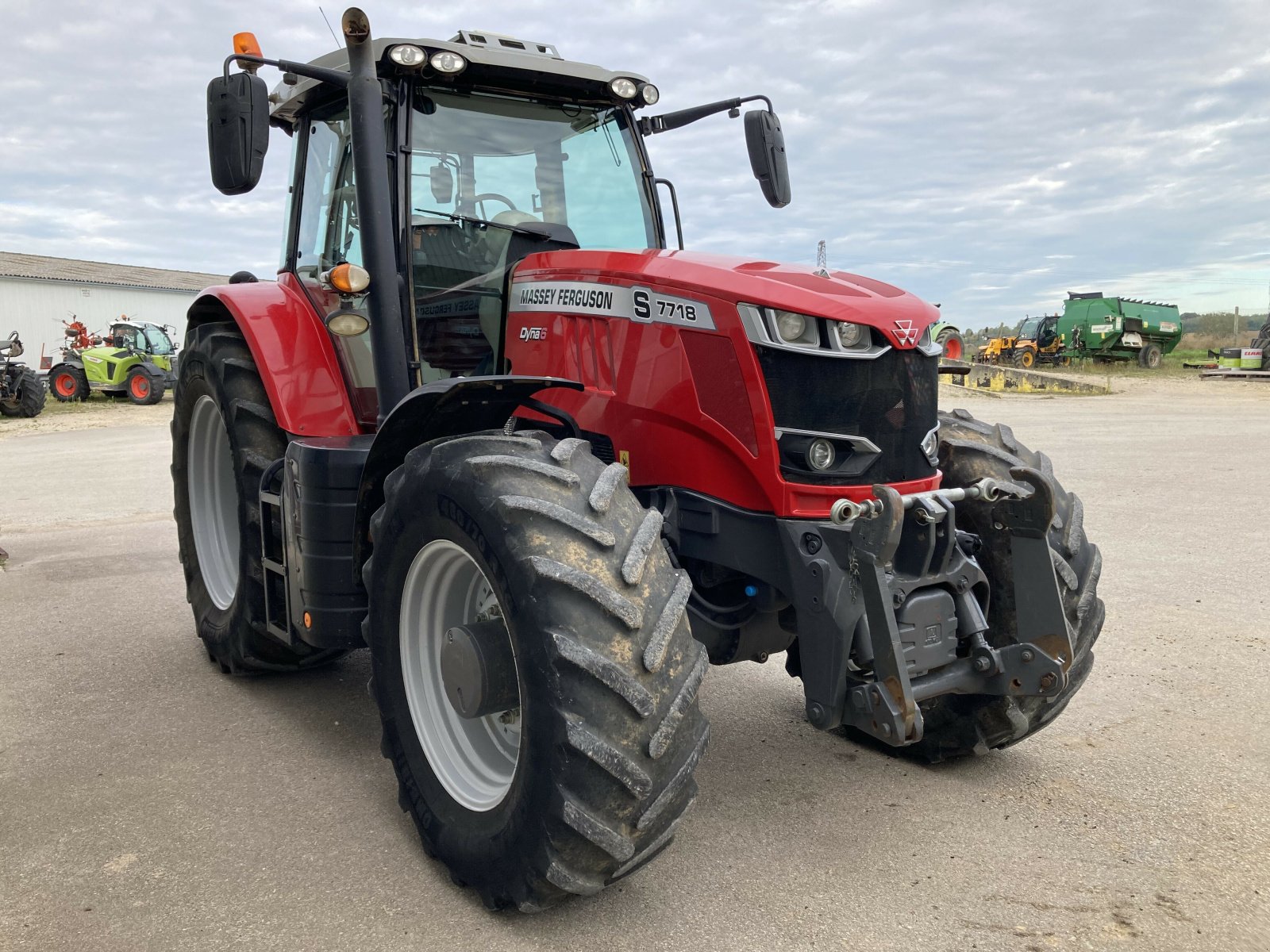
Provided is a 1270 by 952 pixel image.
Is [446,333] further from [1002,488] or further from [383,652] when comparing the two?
[1002,488]

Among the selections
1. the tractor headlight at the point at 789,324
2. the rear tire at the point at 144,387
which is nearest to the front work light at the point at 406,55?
the tractor headlight at the point at 789,324

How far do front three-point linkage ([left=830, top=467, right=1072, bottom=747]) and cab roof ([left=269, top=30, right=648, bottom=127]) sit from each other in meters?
2.02

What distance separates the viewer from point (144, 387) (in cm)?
2558

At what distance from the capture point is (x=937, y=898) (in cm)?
273

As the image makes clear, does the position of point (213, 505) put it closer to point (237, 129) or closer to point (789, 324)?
point (237, 129)

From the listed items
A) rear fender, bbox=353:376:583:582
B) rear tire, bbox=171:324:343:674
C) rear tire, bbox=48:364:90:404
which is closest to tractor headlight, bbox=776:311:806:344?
rear fender, bbox=353:376:583:582

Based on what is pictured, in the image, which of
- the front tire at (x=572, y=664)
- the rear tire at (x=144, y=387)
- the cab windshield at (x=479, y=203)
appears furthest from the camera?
the rear tire at (x=144, y=387)

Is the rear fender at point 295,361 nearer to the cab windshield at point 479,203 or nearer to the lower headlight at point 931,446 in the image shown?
the cab windshield at point 479,203

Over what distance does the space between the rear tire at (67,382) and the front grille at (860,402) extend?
27271mm

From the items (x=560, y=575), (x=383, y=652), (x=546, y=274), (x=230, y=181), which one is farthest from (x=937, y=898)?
(x=230, y=181)

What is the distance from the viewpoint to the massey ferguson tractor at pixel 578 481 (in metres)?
2.47

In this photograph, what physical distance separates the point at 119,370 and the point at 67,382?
5.65ft

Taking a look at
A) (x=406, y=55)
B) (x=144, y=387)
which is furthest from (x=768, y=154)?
(x=144, y=387)

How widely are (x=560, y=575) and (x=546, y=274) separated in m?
1.38
